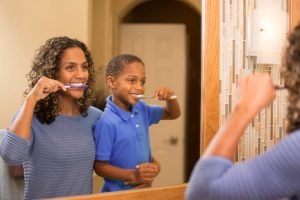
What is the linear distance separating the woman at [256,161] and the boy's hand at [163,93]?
45 centimetres

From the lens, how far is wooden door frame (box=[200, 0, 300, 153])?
1104mm

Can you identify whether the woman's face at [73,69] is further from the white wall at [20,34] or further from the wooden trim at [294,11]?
the wooden trim at [294,11]

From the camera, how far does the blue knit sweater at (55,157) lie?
838 millimetres

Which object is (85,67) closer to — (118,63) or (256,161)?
(118,63)

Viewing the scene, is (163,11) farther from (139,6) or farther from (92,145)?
(92,145)

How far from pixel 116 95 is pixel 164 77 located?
0.15 meters

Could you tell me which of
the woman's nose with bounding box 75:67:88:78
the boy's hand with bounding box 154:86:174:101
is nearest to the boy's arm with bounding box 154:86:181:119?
the boy's hand with bounding box 154:86:174:101

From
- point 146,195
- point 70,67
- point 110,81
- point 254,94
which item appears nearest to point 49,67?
point 70,67

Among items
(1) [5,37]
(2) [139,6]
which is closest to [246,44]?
(2) [139,6]

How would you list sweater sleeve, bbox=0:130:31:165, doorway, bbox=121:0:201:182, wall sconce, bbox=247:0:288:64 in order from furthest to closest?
wall sconce, bbox=247:0:288:64
doorway, bbox=121:0:201:182
sweater sleeve, bbox=0:130:31:165

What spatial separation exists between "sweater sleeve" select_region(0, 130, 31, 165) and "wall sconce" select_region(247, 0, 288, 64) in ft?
2.31

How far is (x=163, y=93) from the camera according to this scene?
3.48 ft

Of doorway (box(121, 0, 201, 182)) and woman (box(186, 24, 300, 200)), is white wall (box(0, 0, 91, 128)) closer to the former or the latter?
doorway (box(121, 0, 201, 182))

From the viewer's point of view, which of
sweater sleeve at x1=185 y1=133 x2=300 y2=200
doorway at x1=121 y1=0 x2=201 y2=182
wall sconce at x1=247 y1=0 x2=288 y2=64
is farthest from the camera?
wall sconce at x1=247 y1=0 x2=288 y2=64
